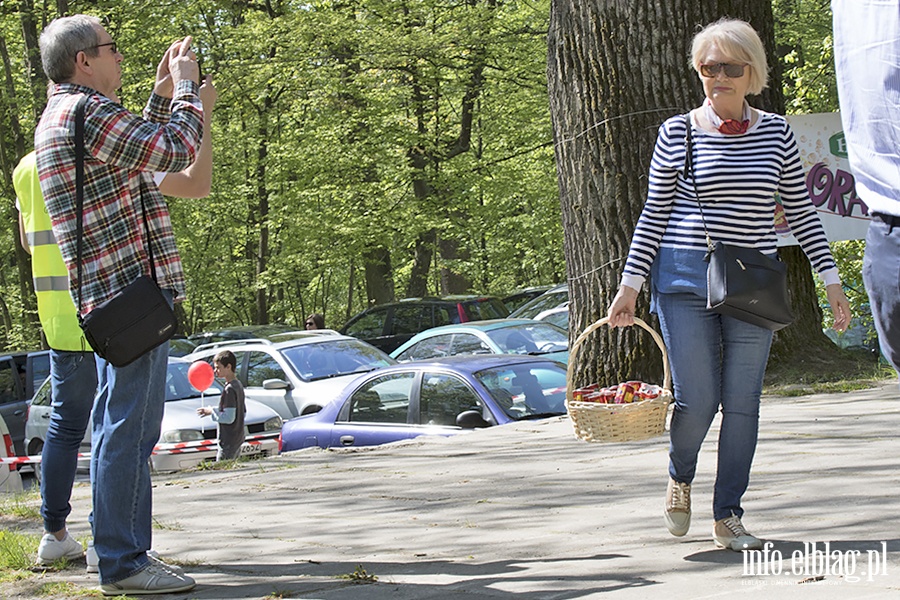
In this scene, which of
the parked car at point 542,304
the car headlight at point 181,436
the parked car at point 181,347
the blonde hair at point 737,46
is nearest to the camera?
the blonde hair at point 737,46

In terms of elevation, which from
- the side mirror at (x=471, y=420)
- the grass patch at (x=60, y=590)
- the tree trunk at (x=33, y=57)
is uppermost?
the tree trunk at (x=33, y=57)

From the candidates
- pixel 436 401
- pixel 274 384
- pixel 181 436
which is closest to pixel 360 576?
pixel 436 401

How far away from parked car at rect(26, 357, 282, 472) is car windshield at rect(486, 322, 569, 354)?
403cm

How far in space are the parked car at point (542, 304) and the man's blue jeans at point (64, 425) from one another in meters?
18.9

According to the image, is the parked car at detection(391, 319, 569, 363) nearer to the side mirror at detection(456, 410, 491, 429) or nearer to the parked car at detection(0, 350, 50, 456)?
the parked car at detection(0, 350, 50, 456)

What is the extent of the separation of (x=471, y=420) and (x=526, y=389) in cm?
76

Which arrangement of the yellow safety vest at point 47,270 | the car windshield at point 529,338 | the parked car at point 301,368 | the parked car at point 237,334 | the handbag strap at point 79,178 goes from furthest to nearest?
the parked car at point 237,334 → the car windshield at point 529,338 → the parked car at point 301,368 → the yellow safety vest at point 47,270 → the handbag strap at point 79,178

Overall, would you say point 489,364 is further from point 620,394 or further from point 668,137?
point 668,137

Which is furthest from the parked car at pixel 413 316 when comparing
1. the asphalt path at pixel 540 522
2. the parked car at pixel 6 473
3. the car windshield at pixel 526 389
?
the asphalt path at pixel 540 522

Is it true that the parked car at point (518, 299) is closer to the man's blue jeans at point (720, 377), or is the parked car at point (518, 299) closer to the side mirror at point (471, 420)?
the side mirror at point (471, 420)

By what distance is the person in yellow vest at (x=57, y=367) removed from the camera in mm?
Answer: 4992

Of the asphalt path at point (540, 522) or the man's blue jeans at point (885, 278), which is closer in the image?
the man's blue jeans at point (885, 278)

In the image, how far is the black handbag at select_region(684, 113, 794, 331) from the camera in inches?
175

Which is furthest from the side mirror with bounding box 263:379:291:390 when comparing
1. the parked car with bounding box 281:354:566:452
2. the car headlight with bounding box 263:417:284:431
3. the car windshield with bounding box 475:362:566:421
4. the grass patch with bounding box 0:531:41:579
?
the grass patch with bounding box 0:531:41:579
